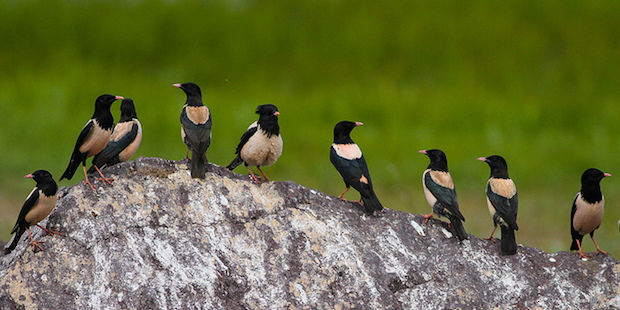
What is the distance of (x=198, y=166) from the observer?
768cm

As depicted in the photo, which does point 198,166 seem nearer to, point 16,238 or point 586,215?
point 16,238

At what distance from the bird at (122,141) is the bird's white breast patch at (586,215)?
219 inches

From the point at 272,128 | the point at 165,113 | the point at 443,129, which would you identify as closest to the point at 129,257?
the point at 272,128

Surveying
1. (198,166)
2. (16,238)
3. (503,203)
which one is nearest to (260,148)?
(198,166)

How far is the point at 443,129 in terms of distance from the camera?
19094 millimetres

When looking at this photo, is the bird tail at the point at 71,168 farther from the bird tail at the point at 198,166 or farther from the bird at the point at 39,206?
the bird tail at the point at 198,166

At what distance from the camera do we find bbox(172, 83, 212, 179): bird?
7.70m

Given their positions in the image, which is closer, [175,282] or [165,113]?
[175,282]

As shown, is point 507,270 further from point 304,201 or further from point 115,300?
point 115,300

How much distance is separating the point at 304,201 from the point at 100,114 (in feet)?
8.11

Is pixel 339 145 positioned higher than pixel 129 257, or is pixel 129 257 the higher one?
pixel 339 145

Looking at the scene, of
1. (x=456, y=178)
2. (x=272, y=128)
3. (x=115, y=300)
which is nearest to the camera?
(x=115, y=300)

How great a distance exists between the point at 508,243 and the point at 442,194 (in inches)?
36.4

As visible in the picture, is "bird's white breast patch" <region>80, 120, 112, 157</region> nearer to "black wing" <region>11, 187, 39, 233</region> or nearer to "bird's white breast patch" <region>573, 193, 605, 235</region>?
"black wing" <region>11, 187, 39, 233</region>
